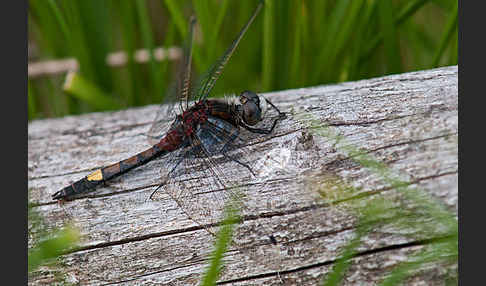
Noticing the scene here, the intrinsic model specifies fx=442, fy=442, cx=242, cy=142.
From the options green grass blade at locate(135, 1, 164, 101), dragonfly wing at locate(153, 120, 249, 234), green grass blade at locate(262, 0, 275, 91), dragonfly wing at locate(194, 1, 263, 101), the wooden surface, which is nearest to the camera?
the wooden surface

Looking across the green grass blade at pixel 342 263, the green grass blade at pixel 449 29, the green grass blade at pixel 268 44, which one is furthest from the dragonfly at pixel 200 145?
the green grass blade at pixel 449 29

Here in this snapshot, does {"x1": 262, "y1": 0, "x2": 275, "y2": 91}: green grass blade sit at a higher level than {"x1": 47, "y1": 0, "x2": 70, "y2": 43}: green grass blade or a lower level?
lower

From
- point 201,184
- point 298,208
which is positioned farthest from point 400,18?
point 201,184

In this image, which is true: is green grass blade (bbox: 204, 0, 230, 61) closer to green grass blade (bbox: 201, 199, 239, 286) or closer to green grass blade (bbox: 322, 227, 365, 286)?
green grass blade (bbox: 201, 199, 239, 286)

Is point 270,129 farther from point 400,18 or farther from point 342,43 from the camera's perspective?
point 400,18

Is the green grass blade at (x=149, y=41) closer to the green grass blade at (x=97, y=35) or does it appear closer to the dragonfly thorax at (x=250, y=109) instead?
the green grass blade at (x=97, y=35)

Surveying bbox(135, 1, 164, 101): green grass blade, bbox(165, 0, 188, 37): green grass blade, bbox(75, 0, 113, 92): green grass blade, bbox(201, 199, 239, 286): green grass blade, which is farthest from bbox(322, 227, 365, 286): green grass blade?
bbox(75, 0, 113, 92): green grass blade
